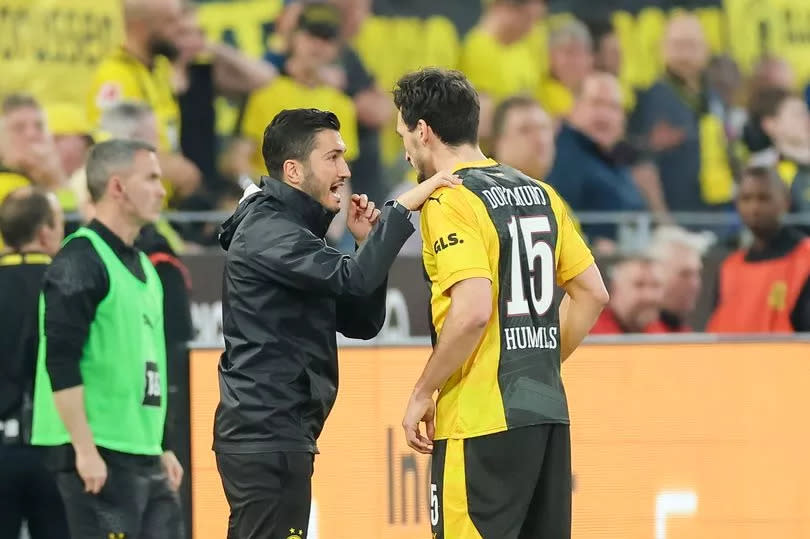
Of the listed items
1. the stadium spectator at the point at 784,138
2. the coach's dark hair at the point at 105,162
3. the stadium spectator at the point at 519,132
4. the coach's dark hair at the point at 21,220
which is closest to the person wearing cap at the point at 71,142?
the coach's dark hair at the point at 21,220

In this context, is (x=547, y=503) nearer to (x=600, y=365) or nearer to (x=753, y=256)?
(x=600, y=365)

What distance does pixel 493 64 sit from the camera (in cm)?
1059

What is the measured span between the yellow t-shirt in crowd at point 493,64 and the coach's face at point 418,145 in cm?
619

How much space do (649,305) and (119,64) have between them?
164 inches

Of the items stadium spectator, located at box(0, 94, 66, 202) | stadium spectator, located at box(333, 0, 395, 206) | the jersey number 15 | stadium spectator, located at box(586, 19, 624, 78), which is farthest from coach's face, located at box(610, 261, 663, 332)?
the jersey number 15

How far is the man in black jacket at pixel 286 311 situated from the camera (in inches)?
168

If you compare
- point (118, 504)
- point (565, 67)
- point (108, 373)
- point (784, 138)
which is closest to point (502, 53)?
point (565, 67)

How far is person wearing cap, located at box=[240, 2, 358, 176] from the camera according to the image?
984 centimetres

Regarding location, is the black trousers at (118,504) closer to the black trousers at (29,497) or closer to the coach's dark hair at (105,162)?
the black trousers at (29,497)

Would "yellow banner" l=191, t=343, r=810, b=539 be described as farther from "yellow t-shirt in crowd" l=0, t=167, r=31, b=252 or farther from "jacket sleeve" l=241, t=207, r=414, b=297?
"yellow t-shirt in crowd" l=0, t=167, r=31, b=252

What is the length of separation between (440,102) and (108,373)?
2036mm

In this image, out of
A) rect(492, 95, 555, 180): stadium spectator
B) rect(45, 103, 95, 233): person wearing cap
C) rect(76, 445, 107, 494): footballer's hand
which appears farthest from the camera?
Result: rect(492, 95, 555, 180): stadium spectator

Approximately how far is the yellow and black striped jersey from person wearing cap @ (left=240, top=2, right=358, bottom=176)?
5.63m

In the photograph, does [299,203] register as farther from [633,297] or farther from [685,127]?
[685,127]
